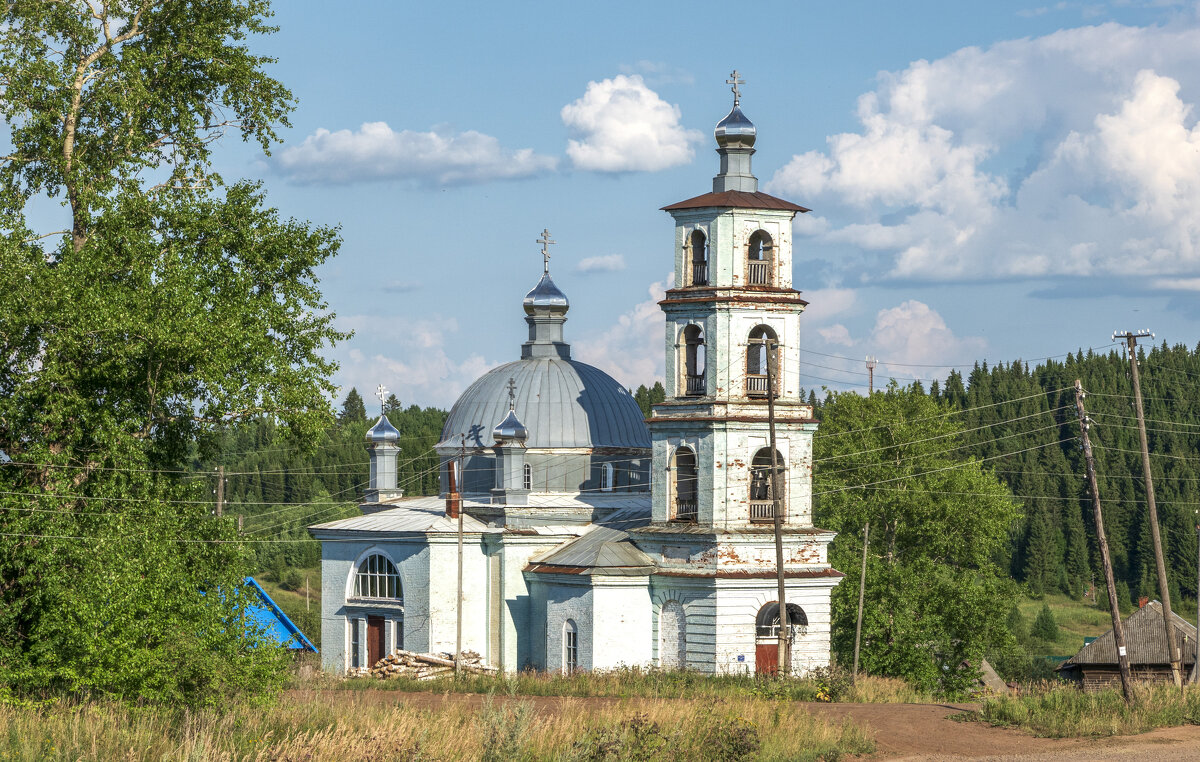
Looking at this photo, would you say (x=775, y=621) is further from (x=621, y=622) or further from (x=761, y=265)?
(x=761, y=265)

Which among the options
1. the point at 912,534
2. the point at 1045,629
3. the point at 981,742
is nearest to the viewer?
the point at 981,742

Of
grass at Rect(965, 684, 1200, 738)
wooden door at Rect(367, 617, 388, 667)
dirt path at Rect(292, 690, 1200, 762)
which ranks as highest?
grass at Rect(965, 684, 1200, 738)

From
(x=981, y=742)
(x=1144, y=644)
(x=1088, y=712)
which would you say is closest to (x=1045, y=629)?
(x=1144, y=644)

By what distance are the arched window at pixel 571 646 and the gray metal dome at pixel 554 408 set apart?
26.4 feet

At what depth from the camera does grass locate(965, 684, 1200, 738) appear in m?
22.4

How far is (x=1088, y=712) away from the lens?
23.2 m

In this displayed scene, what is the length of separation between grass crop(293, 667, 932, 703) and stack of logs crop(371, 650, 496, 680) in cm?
343

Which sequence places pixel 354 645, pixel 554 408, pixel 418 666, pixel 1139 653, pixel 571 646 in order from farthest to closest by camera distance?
pixel 1139 653
pixel 554 408
pixel 354 645
pixel 418 666
pixel 571 646

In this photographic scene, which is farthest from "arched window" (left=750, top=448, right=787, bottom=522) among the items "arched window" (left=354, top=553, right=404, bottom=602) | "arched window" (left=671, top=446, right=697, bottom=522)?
"arched window" (left=354, top=553, right=404, bottom=602)

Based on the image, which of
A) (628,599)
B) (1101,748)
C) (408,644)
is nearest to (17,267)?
(1101,748)

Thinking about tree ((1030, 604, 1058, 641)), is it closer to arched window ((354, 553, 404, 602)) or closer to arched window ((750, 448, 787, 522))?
arched window ((750, 448, 787, 522))

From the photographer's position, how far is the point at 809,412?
38.9 meters

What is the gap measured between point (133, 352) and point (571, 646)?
1924cm

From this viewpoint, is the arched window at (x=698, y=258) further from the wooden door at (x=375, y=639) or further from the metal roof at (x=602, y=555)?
the wooden door at (x=375, y=639)
